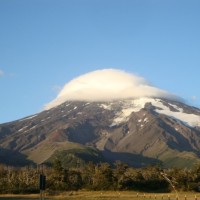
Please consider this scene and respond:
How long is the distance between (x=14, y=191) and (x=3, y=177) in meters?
17.0

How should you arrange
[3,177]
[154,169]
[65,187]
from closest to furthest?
1. [65,187]
2. [3,177]
3. [154,169]

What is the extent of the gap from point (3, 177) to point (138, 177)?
3685 centimetres

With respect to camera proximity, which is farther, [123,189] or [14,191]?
[123,189]

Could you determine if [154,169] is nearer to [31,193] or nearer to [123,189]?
[123,189]

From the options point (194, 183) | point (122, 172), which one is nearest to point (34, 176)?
point (122, 172)

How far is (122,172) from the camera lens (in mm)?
125875

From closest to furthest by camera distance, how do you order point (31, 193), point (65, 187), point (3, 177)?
1. point (31, 193)
2. point (65, 187)
3. point (3, 177)

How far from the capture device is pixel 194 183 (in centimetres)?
12212

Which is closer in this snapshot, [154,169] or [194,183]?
[194,183]

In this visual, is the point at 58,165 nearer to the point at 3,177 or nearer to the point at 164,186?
the point at 3,177

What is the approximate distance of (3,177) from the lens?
406ft

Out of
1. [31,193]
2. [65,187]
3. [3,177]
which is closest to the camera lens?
[31,193]

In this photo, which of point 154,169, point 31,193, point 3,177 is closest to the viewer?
point 31,193

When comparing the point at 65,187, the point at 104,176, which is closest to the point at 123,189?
the point at 104,176
